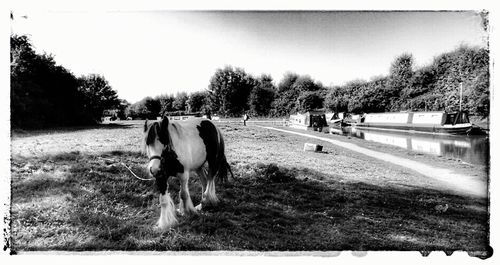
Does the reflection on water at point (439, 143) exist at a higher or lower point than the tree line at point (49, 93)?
lower

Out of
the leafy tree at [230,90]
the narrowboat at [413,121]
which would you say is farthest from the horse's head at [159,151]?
the narrowboat at [413,121]

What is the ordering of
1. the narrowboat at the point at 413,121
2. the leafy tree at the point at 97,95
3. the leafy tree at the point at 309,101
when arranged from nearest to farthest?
the leafy tree at the point at 97,95
the leafy tree at the point at 309,101
the narrowboat at the point at 413,121

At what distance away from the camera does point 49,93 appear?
4148 millimetres

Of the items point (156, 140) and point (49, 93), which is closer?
point (156, 140)

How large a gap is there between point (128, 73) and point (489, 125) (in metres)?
5.08

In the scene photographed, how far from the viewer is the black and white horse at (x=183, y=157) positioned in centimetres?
321

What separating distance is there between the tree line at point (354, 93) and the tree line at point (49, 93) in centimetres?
61

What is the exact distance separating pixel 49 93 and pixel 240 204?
321 centimetres

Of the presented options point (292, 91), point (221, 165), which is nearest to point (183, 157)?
point (221, 165)

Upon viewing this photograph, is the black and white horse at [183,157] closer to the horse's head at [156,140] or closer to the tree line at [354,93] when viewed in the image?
the horse's head at [156,140]

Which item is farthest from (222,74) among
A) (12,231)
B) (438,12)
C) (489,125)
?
(489,125)

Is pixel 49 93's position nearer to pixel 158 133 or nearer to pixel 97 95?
pixel 97 95

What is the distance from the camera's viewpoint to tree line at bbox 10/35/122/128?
384 cm

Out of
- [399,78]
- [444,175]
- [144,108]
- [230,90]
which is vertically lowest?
[444,175]
